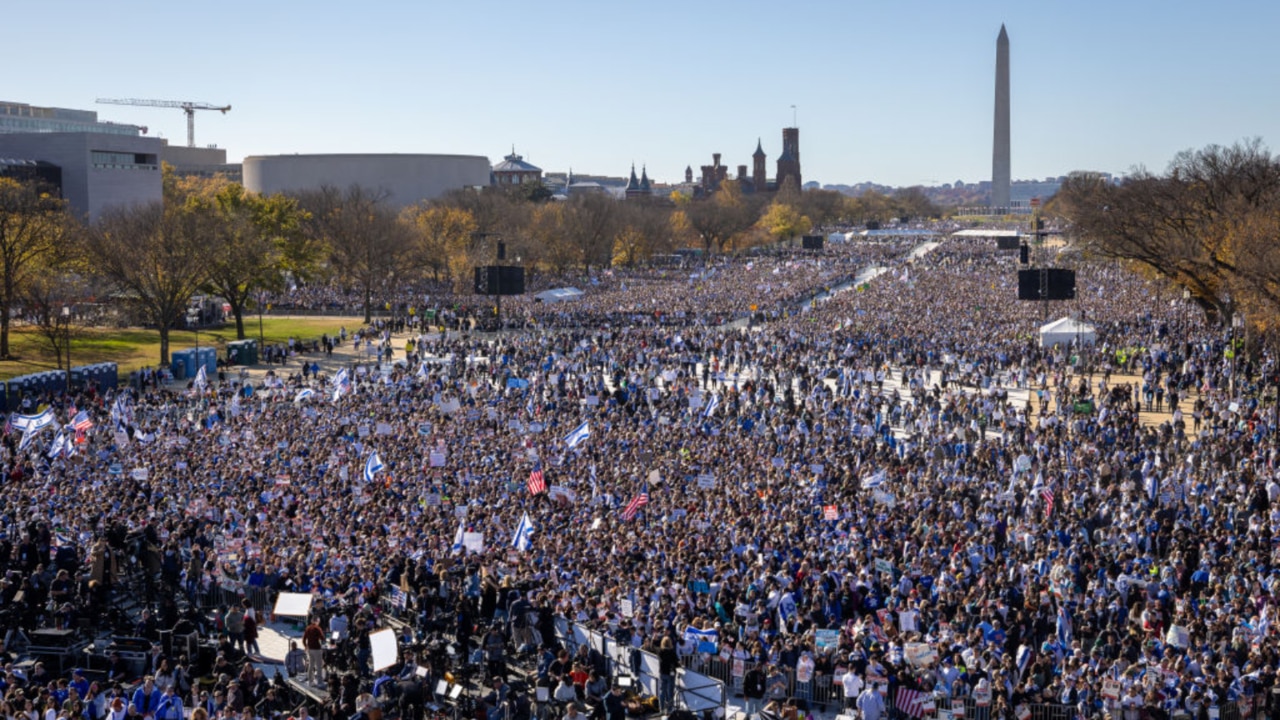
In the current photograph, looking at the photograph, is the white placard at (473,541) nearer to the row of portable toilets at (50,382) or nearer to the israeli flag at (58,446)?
the israeli flag at (58,446)

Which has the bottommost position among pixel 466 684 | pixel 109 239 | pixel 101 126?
pixel 466 684

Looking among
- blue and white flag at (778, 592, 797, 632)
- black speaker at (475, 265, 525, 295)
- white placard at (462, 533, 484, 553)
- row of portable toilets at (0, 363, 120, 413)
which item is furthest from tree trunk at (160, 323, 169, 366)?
blue and white flag at (778, 592, 797, 632)

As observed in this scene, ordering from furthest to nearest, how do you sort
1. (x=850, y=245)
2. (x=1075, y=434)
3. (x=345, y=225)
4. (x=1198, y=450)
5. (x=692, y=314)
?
(x=850, y=245) < (x=345, y=225) < (x=692, y=314) < (x=1075, y=434) < (x=1198, y=450)

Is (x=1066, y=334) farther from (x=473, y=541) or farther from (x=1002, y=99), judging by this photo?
(x=1002, y=99)

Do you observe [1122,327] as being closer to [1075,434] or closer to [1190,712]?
[1075,434]

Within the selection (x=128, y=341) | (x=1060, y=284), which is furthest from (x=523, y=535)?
(x=128, y=341)

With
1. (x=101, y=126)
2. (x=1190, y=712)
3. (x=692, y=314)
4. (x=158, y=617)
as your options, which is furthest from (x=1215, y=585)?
(x=101, y=126)

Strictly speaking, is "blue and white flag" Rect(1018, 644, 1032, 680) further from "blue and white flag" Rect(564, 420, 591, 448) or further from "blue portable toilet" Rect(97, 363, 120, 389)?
"blue portable toilet" Rect(97, 363, 120, 389)
